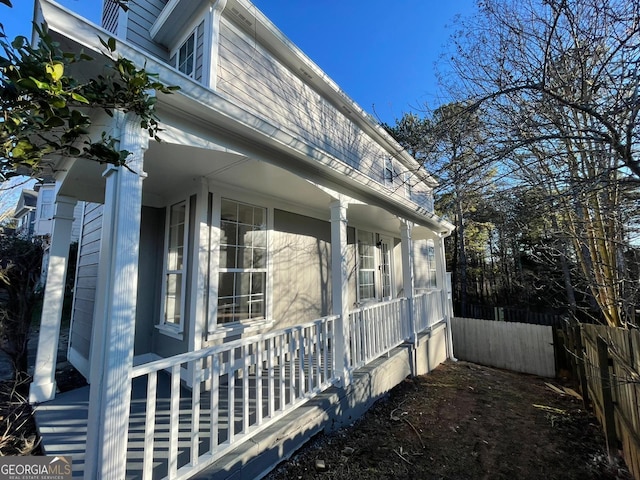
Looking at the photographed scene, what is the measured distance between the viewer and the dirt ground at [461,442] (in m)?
3.07

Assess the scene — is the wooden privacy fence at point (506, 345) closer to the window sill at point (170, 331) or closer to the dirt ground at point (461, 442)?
the dirt ground at point (461, 442)

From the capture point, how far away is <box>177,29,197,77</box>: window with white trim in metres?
4.11

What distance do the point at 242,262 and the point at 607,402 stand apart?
16.5 feet

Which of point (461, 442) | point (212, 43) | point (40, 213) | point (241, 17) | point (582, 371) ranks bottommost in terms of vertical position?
point (461, 442)

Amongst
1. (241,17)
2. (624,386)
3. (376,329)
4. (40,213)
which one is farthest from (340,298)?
(40,213)

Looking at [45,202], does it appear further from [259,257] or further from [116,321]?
[116,321]

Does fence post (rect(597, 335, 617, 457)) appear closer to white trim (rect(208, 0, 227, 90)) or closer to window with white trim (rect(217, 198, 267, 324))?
window with white trim (rect(217, 198, 267, 324))

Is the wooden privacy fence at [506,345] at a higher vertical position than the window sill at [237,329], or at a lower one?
lower

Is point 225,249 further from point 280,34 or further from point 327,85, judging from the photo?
point 327,85

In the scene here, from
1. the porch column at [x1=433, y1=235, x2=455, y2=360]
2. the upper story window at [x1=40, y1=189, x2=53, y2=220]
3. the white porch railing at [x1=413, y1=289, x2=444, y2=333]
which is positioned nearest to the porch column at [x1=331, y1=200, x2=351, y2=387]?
the white porch railing at [x1=413, y1=289, x2=444, y2=333]

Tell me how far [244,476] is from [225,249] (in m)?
2.63

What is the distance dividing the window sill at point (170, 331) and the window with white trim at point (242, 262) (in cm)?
51

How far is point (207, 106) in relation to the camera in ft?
7.98

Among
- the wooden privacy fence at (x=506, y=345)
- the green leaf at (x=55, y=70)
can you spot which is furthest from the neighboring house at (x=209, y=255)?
the wooden privacy fence at (x=506, y=345)
